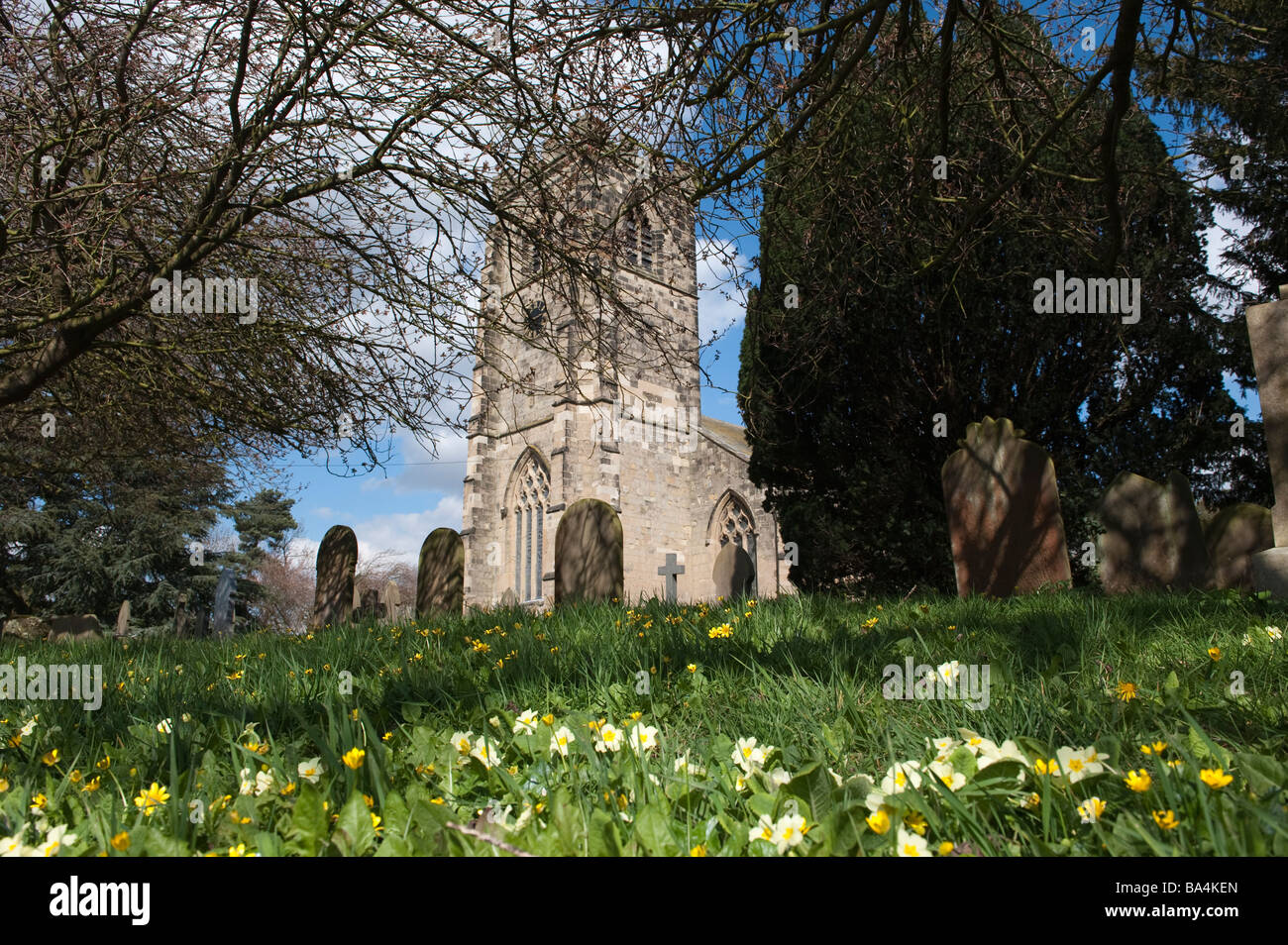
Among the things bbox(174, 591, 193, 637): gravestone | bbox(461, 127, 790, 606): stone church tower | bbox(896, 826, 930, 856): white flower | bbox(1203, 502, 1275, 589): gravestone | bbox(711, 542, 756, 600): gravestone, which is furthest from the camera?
bbox(461, 127, 790, 606): stone church tower

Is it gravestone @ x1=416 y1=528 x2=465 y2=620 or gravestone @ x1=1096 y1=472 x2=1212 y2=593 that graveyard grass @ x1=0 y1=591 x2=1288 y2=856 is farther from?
gravestone @ x1=416 y1=528 x2=465 y2=620

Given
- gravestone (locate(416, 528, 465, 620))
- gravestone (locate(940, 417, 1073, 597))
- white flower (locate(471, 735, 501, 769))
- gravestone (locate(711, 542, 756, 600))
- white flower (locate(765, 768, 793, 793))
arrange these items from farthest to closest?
gravestone (locate(711, 542, 756, 600)) < gravestone (locate(416, 528, 465, 620)) < gravestone (locate(940, 417, 1073, 597)) < white flower (locate(471, 735, 501, 769)) < white flower (locate(765, 768, 793, 793))

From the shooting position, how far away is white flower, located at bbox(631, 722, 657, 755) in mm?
1946

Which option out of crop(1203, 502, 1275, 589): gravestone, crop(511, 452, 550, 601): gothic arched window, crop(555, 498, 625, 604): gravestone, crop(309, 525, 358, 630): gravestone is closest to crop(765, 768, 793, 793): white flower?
crop(555, 498, 625, 604): gravestone

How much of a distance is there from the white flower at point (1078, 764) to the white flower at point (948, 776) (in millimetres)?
189

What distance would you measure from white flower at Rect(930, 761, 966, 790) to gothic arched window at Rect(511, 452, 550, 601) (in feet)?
71.3

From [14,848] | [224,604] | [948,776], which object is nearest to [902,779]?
[948,776]

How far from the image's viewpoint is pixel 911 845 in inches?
50.7

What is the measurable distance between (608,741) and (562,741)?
0.44ft

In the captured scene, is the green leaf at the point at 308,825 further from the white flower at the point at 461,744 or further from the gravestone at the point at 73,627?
the gravestone at the point at 73,627

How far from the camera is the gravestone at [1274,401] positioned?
466 cm

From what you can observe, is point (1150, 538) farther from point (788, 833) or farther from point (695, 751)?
point (788, 833)

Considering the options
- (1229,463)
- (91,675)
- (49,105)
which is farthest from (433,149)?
(1229,463)

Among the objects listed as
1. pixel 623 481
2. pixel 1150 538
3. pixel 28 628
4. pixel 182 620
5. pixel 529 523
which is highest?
pixel 623 481
